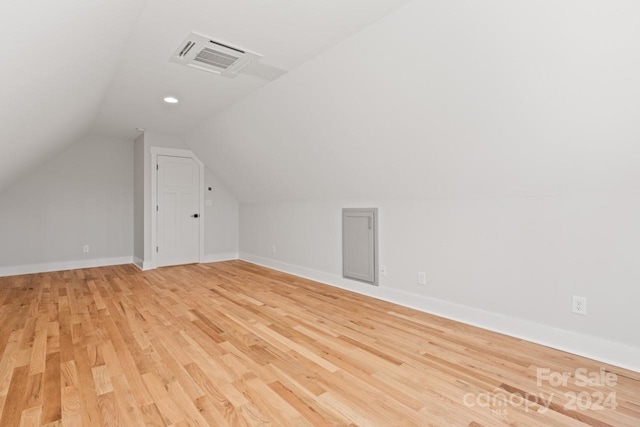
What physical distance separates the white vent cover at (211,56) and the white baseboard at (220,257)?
386 centimetres

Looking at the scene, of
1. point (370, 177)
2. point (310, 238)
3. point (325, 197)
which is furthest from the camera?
point (310, 238)

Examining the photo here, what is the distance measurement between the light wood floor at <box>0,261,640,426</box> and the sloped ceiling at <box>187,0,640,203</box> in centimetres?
128

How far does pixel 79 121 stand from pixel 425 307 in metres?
4.64

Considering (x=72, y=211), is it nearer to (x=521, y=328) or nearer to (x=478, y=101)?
(x=478, y=101)

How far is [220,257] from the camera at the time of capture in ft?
20.4

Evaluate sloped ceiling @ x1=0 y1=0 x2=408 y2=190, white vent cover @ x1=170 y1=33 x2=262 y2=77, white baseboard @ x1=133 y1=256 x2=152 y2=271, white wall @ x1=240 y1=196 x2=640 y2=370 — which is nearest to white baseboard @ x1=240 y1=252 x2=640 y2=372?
white wall @ x1=240 y1=196 x2=640 y2=370

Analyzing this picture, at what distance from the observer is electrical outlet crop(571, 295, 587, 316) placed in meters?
2.26

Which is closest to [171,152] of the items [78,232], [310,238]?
[78,232]

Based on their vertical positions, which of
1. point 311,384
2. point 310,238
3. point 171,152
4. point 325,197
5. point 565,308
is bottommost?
point 311,384

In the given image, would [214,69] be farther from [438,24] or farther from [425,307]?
[425,307]

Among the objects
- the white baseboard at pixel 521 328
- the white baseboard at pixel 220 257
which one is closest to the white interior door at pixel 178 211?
the white baseboard at pixel 220 257

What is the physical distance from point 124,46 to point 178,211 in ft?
11.7

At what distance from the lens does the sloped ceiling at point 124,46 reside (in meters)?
1.58

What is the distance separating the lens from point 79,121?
13.2ft
